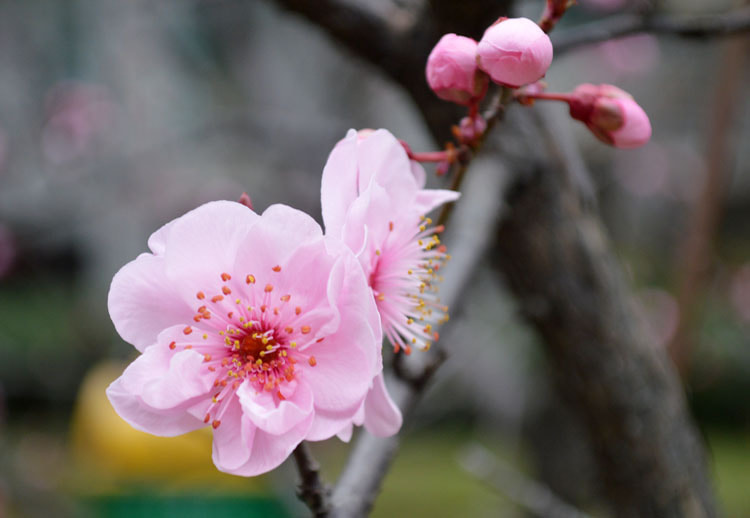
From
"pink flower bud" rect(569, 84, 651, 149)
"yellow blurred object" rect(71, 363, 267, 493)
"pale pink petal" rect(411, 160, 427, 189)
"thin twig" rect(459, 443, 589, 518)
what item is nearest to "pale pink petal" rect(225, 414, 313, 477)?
"pale pink petal" rect(411, 160, 427, 189)

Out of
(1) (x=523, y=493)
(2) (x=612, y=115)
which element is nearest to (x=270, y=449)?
(2) (x=612, y=115)

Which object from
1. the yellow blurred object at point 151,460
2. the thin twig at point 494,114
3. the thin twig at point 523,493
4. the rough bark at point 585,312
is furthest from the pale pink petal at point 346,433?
the yellow blurred object at point 151,460

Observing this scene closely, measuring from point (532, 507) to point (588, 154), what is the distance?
5.20m

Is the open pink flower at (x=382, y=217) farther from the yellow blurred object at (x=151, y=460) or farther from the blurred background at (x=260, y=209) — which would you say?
the yellow blurred object at (x=151, y=460)

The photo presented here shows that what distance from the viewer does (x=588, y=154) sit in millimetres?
6000

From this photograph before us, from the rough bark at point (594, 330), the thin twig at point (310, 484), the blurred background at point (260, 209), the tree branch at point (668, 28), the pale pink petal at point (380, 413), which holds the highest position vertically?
the tree branch at point (668, 28)

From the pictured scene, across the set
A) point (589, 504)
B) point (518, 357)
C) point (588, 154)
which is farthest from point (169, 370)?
point (588, 154)

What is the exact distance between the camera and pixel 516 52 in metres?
0.49

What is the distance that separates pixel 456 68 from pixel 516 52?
7 centimetres

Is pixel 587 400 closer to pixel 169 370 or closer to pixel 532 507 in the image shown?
pixel 532 507

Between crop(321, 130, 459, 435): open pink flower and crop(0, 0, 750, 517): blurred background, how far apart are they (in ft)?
1.06

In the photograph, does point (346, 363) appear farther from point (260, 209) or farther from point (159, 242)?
point (260, 209)

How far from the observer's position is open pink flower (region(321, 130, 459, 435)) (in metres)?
0.49

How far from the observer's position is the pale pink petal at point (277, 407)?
46 cm
